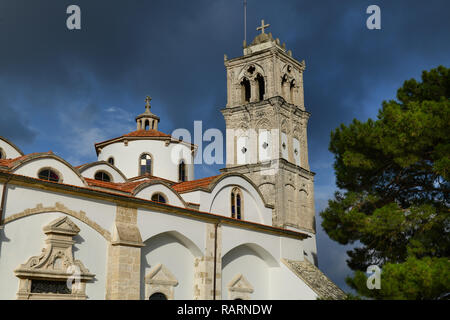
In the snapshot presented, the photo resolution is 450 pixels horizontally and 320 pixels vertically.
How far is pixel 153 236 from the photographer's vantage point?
1769cm

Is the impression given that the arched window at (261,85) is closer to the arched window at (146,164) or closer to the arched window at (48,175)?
the arched window at (146,164)

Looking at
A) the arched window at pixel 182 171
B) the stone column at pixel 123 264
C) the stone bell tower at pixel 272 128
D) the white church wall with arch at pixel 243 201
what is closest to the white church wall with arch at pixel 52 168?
the stone column at pixel 123 264

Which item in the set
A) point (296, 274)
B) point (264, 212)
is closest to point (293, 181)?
point (264, 212)

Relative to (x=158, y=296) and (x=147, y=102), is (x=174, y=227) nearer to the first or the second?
(x=158, y=296)

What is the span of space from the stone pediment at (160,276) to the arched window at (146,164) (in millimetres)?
10214

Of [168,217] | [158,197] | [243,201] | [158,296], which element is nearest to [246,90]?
[243,201]

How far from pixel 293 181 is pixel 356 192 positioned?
16.8 meters

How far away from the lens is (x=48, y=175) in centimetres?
1773

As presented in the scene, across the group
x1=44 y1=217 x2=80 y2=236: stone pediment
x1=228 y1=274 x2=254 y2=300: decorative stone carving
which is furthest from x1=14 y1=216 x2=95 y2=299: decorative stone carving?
x1=228 y1=274 x2=254 y2=300: decorative stone carving

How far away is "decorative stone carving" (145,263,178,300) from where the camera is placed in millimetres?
17391

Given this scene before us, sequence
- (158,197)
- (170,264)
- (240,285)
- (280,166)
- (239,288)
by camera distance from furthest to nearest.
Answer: (280,166), (240,285), (239,288), (158,197), (170,264)

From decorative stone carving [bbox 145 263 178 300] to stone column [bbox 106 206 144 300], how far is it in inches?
45.6

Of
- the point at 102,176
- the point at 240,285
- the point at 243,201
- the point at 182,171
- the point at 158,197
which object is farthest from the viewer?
the point at 182,171

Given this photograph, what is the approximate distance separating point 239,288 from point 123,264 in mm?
6586
